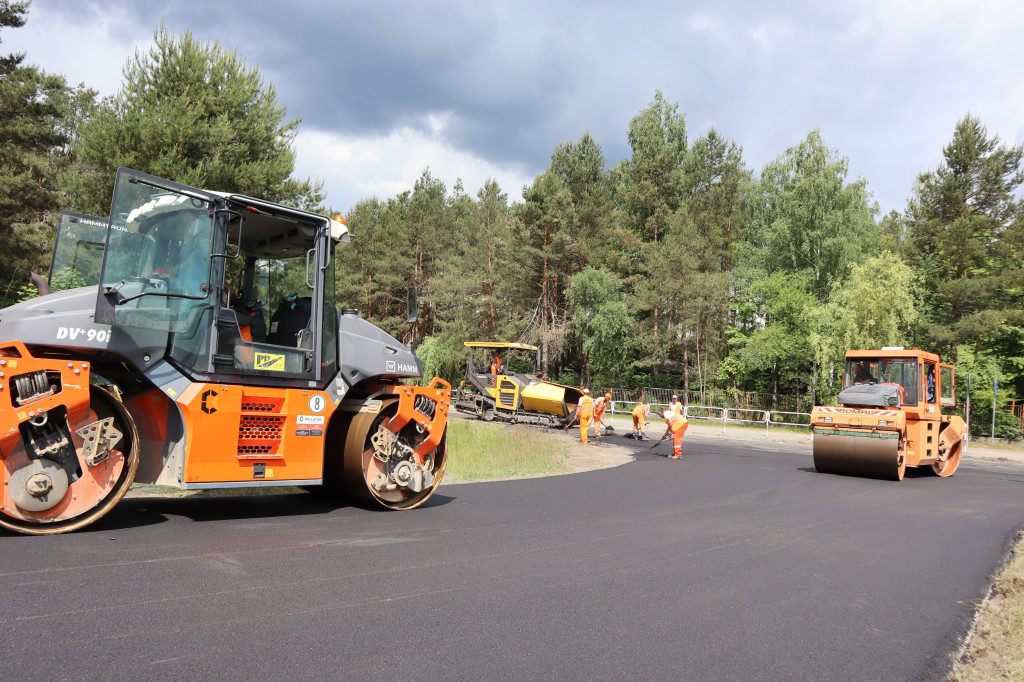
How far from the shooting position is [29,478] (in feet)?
15.0

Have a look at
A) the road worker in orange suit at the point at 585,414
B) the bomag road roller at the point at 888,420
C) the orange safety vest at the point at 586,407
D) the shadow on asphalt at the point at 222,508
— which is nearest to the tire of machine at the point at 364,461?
the shadow on asphalt at the point at 222,508

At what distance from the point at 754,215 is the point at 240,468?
35688mm

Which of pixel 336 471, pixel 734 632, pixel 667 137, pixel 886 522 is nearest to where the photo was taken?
pixel 734 632

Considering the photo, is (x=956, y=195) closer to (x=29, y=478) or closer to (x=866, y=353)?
(x=866, y=353)

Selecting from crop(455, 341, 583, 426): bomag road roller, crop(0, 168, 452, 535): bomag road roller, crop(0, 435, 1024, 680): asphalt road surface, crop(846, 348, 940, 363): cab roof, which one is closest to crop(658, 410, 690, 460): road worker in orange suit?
crop(846, 348, 940, 363): cab roof

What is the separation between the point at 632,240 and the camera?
1375 inches

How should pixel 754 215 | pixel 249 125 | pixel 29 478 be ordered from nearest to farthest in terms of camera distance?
1. pixel 29 478
2. pixel 249 125
3. pixel 754 215

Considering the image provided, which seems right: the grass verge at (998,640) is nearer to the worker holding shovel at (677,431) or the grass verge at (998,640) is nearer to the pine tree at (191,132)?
the worker holding shovel at (677,431)

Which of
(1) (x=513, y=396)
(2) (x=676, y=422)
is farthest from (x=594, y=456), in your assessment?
(1) (x=513, y=396)

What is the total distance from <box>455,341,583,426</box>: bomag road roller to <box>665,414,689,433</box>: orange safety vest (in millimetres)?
4677

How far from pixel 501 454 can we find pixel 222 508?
726cm

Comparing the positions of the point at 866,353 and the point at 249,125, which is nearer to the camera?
the point at 866,353

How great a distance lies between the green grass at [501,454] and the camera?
11.2 meters

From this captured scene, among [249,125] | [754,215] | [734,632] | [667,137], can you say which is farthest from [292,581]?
[667,137]
